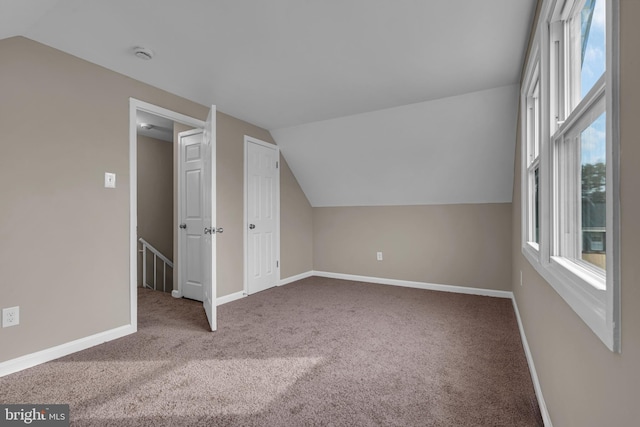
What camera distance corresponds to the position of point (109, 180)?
2674mm

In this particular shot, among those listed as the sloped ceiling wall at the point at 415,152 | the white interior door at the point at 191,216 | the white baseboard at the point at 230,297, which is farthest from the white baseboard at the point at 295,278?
the sloped ceiling wall at the point at 415,152

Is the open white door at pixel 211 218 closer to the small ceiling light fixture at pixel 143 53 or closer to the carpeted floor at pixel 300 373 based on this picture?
the carpeted floor at pixel 300 373

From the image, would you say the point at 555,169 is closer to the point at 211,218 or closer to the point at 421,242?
the point at 211,218

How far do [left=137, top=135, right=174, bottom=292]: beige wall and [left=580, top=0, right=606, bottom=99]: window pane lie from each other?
205 inches

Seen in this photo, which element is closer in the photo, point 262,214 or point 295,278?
point 262,214

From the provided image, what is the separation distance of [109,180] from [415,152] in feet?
10.8

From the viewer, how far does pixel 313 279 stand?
507cm

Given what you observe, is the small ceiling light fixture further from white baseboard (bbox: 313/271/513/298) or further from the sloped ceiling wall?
white baseboard (bbox: 313/271/513/298)

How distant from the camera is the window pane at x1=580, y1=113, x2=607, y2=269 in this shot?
3.34 ft

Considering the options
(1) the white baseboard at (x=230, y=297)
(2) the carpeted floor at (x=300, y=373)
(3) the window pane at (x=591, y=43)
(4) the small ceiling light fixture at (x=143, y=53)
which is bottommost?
(2) the carpeted floor at (x=300, y=373)

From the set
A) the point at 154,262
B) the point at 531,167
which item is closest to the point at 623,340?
the point at 531,167

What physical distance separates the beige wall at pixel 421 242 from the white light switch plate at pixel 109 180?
10.6 feet

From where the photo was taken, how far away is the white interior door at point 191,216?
3857 millimetres

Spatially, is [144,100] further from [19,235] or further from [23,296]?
[23,296]
